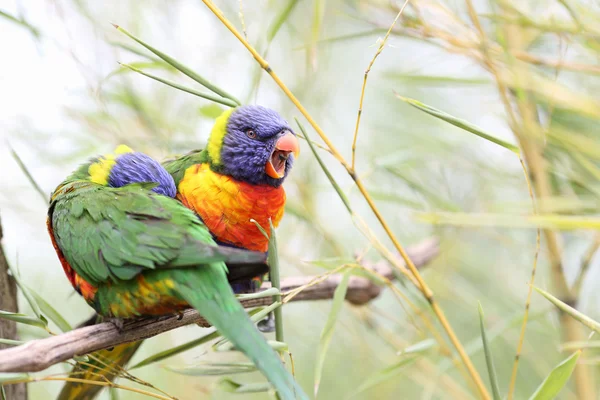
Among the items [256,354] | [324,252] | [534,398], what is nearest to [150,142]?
[324,252]

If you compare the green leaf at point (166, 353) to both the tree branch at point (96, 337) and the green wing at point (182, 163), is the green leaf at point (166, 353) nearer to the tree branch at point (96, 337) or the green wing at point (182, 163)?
the tree branch at point (96, 337)

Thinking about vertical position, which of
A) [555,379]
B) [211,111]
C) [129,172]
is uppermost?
[211,111]

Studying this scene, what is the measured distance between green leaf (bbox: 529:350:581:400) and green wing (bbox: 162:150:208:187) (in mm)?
1095

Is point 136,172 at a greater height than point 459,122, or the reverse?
point 459,122

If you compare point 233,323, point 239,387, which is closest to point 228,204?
point 239,387

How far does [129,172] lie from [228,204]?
29cm

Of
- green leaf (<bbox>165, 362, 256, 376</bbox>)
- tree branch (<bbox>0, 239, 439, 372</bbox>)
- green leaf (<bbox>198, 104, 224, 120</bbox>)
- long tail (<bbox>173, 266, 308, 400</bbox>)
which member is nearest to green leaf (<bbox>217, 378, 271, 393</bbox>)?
green leaf (<bbox>165, 362, 256, 376</bbox>)

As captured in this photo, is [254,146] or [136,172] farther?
[254,146]

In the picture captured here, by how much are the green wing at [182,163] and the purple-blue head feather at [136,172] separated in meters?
0.19

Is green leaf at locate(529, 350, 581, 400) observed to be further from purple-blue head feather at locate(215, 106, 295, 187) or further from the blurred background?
purple-blue head feather at locate(215, 106, 295, 187)

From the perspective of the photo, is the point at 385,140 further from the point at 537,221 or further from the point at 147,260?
the point at 147,260

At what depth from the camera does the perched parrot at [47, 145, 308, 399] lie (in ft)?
3.15

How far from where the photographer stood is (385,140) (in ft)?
9.20

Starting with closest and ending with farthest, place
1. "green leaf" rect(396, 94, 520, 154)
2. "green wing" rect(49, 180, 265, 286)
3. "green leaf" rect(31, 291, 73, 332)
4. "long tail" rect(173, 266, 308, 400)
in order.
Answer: "long tail" rect(173, 266, 308, 400) < "green wing" rect(49, 180, 265, 286) < "green leaf" rect(396, 94, 520, 154) < "green leaf" rect(31, 291, 73, 332)
